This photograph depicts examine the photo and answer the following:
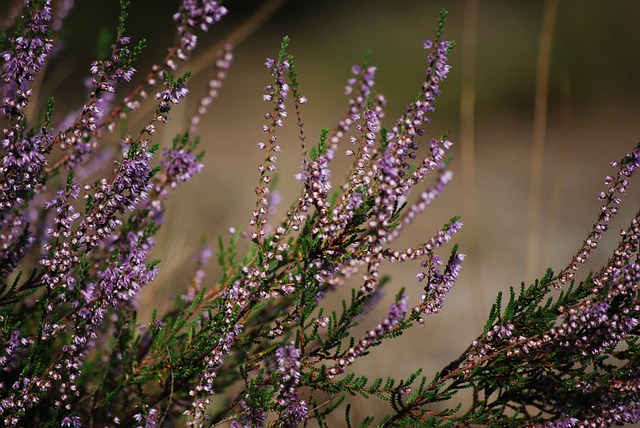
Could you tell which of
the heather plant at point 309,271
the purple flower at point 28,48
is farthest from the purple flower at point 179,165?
the purple flower at point 28,48

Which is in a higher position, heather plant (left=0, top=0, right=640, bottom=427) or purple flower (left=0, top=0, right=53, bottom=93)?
purple flower (left=0, top=0, right=53, bottom=93)

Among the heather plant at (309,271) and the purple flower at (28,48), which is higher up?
the purple flower at (28,48)

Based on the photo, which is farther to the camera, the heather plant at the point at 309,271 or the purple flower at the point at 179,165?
the purple flower at the point at 179,165

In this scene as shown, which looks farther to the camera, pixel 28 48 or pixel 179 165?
pixel 179 165

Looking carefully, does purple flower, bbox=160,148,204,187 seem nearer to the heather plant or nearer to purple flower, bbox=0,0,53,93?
the heather plant

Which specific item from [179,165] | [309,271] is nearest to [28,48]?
[179,165]

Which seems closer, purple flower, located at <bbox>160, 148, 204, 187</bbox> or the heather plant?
the heather plant

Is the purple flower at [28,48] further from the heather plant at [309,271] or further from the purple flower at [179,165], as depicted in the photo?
the purple flower at [179,165]

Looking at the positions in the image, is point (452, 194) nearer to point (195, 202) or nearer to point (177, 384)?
point (195, 202)

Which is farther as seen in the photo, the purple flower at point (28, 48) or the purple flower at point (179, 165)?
the purple flower at point (179, 165)

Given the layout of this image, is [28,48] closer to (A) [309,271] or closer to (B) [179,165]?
(B) [179,165]

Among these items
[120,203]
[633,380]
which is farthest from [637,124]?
[120,203]

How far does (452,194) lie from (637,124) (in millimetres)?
4013

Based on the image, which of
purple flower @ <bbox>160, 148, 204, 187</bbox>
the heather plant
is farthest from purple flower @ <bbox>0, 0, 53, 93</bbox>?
purple flower @ <bbox>160, 148, 204, 187</bbox>
